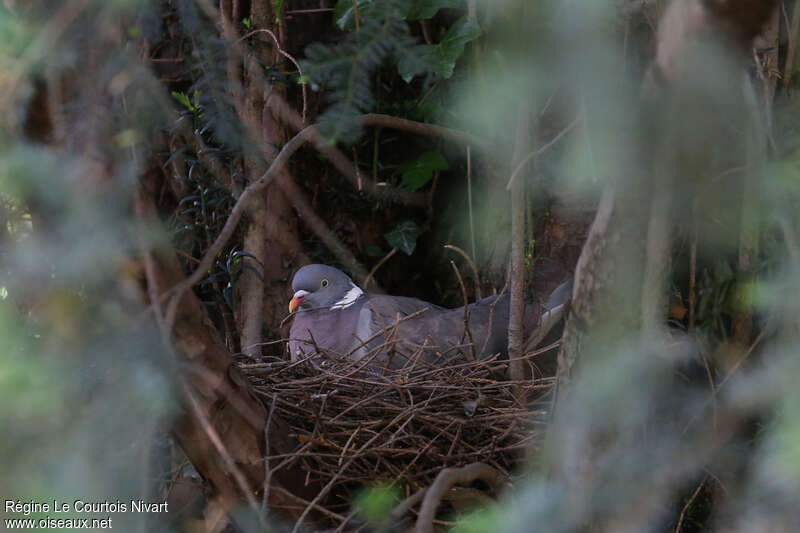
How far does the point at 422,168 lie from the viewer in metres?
3.20

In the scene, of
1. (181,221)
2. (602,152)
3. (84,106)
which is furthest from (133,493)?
(181,221)

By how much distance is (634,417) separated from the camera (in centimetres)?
107

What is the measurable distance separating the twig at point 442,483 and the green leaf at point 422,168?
1.69m

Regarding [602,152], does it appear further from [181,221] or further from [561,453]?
[181,221]

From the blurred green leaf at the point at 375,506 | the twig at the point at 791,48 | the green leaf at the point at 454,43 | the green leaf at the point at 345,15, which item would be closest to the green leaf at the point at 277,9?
the green leaf at the point at 345,15

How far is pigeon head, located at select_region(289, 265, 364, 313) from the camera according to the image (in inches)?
119

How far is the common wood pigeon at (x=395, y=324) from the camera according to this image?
2.60 meters

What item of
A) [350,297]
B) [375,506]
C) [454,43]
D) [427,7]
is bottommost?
[350,297]

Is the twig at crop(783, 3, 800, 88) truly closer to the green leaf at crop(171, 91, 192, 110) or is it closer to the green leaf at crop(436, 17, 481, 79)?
the green leaf at crop(436, 17, 481, 79)

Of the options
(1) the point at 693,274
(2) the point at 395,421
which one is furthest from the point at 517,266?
(1) the point at 693,274

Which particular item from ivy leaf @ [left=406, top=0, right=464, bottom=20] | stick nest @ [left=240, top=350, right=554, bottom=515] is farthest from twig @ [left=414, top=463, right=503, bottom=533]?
ivy leaf @ [left=406, top=0, right=464, bottom=20]

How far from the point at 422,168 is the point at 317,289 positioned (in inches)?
27.5

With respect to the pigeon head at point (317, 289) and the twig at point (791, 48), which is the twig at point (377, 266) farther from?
the twig at point (791, 48)

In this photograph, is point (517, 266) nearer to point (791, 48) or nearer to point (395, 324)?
point (395, 324)
